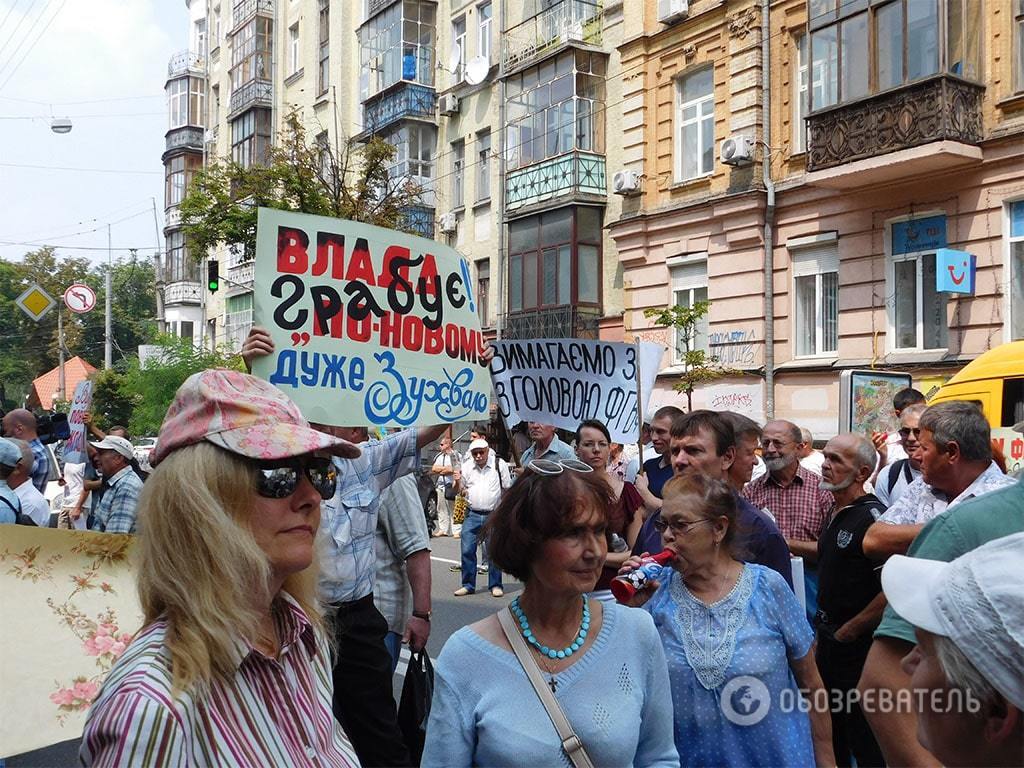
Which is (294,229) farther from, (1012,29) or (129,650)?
(1012,29)

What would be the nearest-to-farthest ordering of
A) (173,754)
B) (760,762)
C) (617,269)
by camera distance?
(173,754) < (760,762) < (617,269)

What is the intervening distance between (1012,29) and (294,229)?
15.5 meters

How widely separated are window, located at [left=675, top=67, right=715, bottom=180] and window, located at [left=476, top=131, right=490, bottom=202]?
8.09 metres

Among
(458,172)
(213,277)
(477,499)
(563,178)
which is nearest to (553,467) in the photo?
(477,499)

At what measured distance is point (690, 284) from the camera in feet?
73.7

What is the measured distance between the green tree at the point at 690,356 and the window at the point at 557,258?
14.2ft

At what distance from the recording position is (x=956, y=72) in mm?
17031

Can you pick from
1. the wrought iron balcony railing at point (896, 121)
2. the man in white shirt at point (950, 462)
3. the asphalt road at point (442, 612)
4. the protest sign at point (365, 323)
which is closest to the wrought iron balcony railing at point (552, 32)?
the wrought iron balcony railing at point (896, 121)

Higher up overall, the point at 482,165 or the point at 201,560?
the point at 482,165

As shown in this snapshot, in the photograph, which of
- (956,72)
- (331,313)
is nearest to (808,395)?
(956,72)

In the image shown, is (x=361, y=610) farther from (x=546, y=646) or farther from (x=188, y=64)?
(x=188, y=64)

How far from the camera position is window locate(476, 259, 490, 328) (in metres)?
29.3

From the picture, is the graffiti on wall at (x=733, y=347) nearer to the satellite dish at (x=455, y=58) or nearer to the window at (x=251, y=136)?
the satellite dish at (x=455, y=58)

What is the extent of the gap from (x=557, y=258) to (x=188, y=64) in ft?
107
